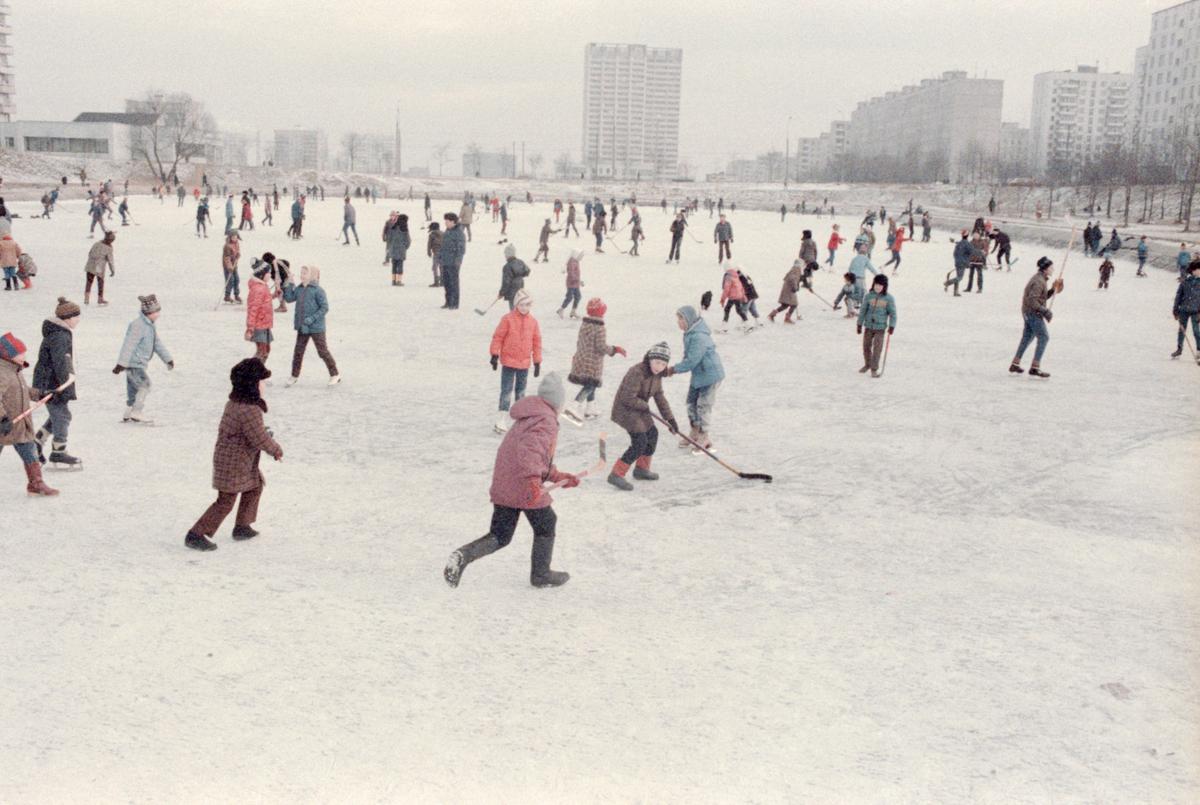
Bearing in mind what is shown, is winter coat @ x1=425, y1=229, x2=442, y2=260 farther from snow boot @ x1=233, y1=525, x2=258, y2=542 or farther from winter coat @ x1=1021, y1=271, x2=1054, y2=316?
snow boot @ x1=233, y1=525, x2=258, y2=542

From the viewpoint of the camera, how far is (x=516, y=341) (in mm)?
9484

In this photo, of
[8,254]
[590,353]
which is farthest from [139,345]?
[8,254]

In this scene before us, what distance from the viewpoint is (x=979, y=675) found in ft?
16.9

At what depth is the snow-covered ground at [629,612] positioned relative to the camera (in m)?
4.25

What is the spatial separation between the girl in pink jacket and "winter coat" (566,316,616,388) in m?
3.74

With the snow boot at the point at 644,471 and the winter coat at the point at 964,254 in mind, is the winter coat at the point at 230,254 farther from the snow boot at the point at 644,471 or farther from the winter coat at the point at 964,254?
the winter coat at the point at 964,254

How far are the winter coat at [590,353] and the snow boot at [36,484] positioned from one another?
4626 millimetres

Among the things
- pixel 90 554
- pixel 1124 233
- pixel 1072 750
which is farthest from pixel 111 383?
pixel 1124 233

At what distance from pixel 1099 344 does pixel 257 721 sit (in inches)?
626

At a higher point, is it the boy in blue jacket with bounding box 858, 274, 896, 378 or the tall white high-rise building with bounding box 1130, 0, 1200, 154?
the tall white high-rise building with bounding box 1130, 0, 1200, 154

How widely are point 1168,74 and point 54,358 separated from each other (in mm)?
123090

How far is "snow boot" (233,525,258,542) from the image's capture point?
22.4 feet

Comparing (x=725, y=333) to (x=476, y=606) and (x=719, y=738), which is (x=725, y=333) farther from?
(x=719, y=738)

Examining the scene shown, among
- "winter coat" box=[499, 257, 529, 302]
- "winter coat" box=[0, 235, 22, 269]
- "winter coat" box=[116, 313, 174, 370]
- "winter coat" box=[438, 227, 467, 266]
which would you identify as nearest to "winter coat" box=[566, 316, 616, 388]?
"winter coat" box=[116, 313, 174, 370]
